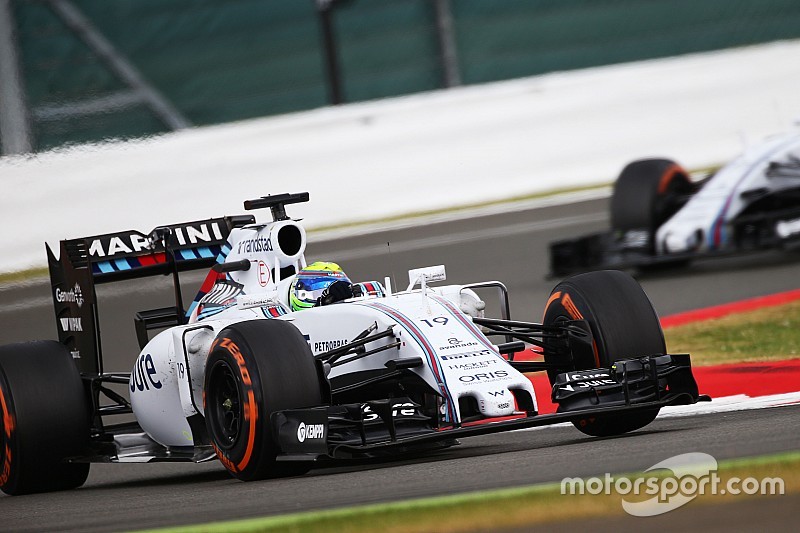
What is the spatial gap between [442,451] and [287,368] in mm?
1439

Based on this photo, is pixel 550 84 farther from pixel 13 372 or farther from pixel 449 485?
pixel 449 485

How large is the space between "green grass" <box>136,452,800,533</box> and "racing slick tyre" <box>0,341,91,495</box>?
3.36 m

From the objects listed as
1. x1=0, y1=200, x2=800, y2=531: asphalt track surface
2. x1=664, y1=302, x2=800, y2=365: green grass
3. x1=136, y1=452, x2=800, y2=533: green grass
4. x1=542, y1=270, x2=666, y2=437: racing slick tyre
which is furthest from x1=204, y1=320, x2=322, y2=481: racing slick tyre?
x1=664, y1=302, x2=800, y2=365: green grass

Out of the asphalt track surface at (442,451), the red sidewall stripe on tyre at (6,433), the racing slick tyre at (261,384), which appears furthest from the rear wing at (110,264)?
the racing slick tyre at (261,384)

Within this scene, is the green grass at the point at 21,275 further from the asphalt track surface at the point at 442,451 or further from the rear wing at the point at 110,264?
the rear wing at the point at 110,264

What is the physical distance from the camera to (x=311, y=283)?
884 centimetres

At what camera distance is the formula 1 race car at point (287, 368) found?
757 centimetres

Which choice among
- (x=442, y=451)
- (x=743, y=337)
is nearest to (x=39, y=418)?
(x=442, y=451)

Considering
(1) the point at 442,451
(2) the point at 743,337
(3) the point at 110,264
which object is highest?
(3) the point at 110,264

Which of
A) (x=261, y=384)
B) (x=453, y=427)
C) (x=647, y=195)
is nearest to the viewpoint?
(x=261, y=384)

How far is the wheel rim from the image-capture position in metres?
8.01

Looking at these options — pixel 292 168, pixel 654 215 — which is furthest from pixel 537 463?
pixel 292 168

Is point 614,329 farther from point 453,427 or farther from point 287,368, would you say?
point 287,368

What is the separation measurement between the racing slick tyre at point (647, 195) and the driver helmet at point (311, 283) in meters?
5.97
